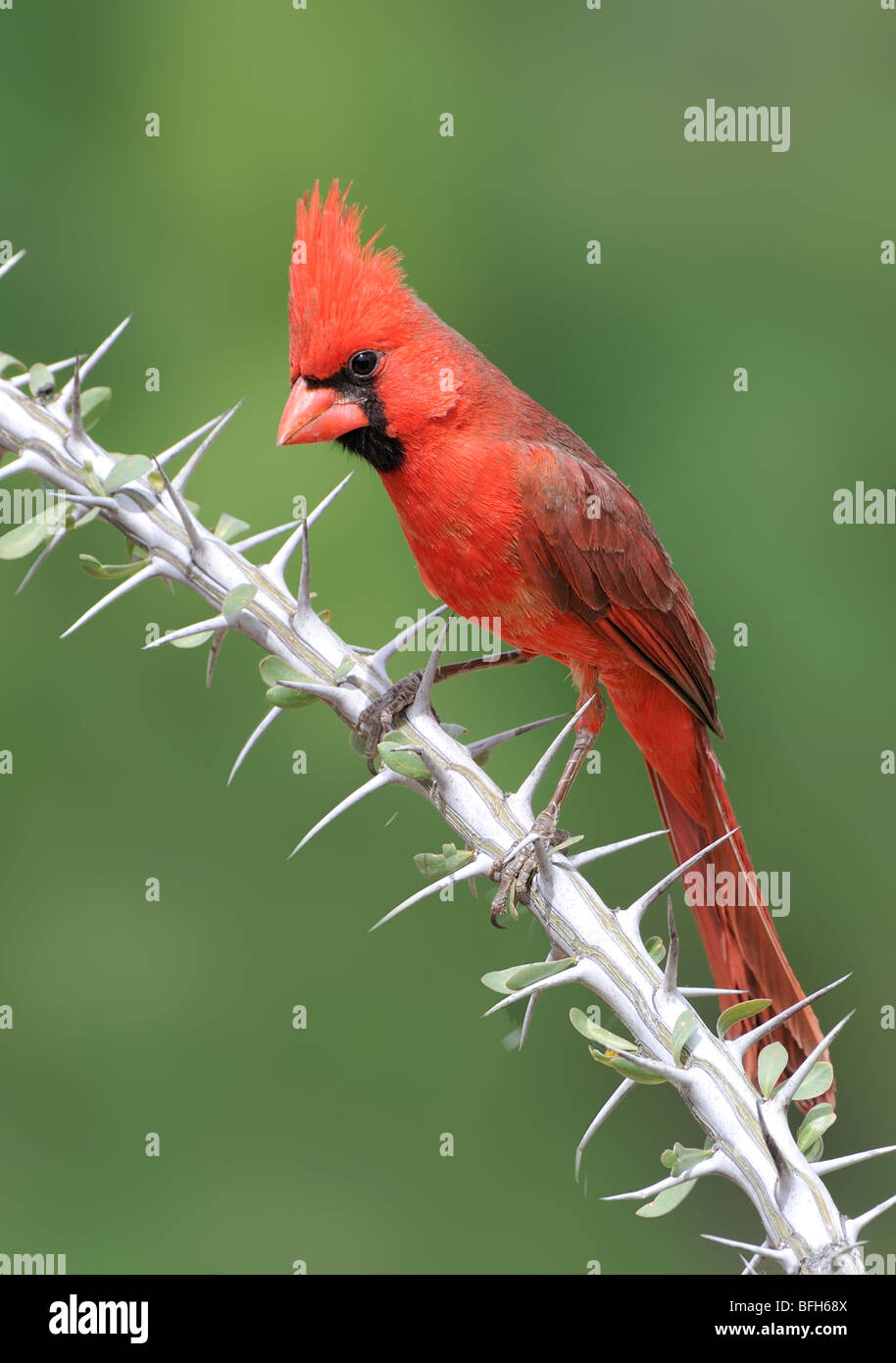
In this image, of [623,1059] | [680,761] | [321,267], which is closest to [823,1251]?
[623,1059]

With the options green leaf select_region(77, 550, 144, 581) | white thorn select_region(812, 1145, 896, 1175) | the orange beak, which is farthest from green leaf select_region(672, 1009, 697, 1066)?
the orange beak

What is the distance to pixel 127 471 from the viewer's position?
109 centimetres

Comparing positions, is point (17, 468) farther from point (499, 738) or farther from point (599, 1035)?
point (599, 1035)

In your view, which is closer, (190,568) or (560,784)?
(190,568)

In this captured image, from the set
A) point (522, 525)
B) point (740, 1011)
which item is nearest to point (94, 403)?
point (522, 525)

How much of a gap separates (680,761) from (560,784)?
210 mm

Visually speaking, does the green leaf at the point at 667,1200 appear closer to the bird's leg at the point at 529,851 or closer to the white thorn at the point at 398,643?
the bird's leg at the point at 529,851

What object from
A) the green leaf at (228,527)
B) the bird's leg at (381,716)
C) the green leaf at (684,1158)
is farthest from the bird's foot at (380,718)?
the green leaf at (684,1158)

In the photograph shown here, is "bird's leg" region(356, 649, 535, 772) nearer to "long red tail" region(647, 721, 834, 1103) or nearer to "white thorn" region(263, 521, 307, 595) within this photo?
"white thorn" region(263, 521, 307, 595)

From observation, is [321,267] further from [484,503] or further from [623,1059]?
[623,1059]

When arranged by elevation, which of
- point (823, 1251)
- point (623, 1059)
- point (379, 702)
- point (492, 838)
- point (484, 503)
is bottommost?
point (823, 1251)

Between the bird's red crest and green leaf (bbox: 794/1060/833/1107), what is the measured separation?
37.2 inches

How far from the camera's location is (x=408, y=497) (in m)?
1.69

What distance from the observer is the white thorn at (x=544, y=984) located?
98 centimetres
